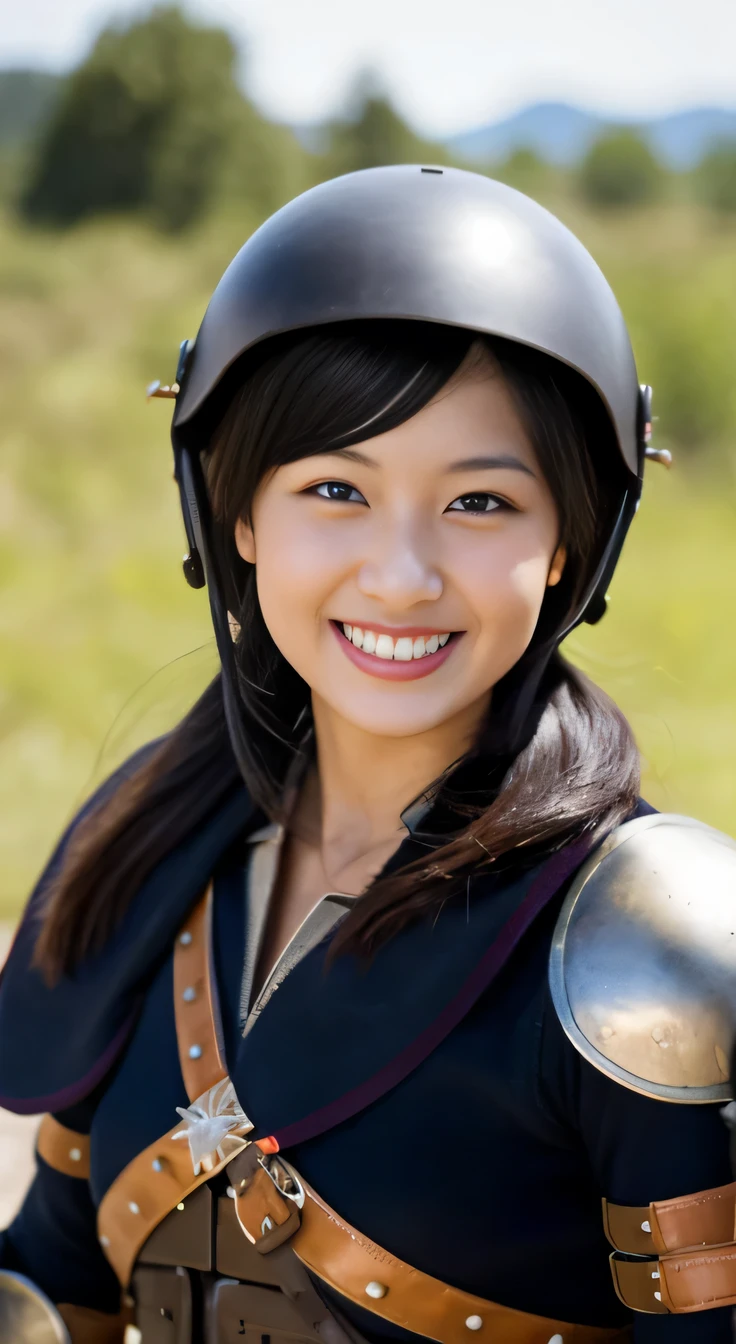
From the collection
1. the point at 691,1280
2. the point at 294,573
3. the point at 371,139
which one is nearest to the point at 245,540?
the point at 294,573

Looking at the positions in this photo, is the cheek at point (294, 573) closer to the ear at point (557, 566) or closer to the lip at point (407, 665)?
the lip at point (407, 665)

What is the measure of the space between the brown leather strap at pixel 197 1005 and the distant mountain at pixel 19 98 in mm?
11535

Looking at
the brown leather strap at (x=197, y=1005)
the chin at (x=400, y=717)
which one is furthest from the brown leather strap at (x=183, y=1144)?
the chin at (x=400, y=717)

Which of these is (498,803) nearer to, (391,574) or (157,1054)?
(391,574)

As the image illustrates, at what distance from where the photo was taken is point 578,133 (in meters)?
10.6

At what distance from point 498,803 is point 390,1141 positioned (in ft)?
1.18

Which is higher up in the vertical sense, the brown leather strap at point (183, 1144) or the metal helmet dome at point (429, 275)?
the metal helmet dome at point (429, 275)

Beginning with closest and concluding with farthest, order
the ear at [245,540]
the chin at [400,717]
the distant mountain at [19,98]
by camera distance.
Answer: the chin at [400,717]
the ear at [245,540]
the distant mountain at [19,98]

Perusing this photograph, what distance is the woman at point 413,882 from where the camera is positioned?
4.30 feet

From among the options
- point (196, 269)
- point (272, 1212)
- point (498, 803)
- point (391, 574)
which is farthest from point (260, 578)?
point (196, 269)

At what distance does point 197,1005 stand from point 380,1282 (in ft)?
1.18

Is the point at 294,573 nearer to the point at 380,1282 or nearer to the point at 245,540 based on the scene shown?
the point at 245,540

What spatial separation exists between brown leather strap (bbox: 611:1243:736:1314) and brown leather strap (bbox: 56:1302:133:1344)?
81 cm

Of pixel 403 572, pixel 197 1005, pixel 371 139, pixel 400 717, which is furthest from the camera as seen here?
pixel 371 139
